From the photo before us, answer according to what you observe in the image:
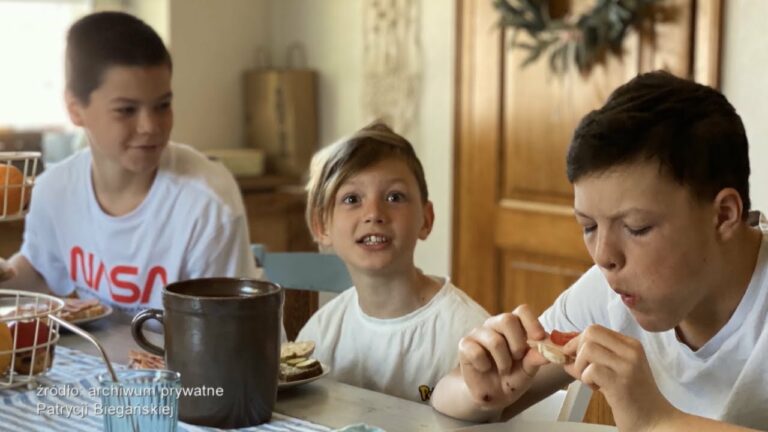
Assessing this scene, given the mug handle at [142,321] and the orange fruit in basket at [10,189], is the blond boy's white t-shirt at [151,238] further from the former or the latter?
the mug handle at [142,321]

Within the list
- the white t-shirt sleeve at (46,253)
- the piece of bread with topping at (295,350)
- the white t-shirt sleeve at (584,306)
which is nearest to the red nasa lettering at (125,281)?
the white t-shirt sleeve at (46,253)

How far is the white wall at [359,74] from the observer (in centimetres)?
354

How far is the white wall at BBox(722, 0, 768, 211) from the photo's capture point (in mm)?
2668

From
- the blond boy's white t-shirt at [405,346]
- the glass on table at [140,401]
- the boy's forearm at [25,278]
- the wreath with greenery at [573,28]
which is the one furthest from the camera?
the wreath with greenery at [573,28]

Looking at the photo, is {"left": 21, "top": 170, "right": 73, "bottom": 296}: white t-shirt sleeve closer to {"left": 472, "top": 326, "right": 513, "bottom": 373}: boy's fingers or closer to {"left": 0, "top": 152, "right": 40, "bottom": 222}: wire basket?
{"left": 0, "top": 152, "right": 40, "bottom": 222}: wire basket

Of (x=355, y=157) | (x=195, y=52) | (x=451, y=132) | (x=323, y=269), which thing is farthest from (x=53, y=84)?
(x=355, y=157)

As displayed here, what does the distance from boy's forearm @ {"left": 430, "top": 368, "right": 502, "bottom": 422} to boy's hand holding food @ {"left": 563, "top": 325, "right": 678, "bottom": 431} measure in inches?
7.3

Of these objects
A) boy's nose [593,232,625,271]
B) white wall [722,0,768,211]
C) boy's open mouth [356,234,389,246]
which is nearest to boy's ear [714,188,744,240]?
boy's nose [593,232,625,271]

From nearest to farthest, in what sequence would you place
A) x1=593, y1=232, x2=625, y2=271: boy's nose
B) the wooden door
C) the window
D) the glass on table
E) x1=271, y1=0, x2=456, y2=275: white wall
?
the glass on table, x1=593, y1=232, x2=625, y2=271: boy's nose, the wooden door, x1=271, y1=0, x2=456, y2=275: white wall, the window

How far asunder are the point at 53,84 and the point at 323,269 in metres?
2.29

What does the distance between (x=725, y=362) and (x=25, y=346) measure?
85cm

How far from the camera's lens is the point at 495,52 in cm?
334

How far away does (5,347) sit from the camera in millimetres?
1167

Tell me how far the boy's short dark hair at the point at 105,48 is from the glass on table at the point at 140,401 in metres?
0.96
